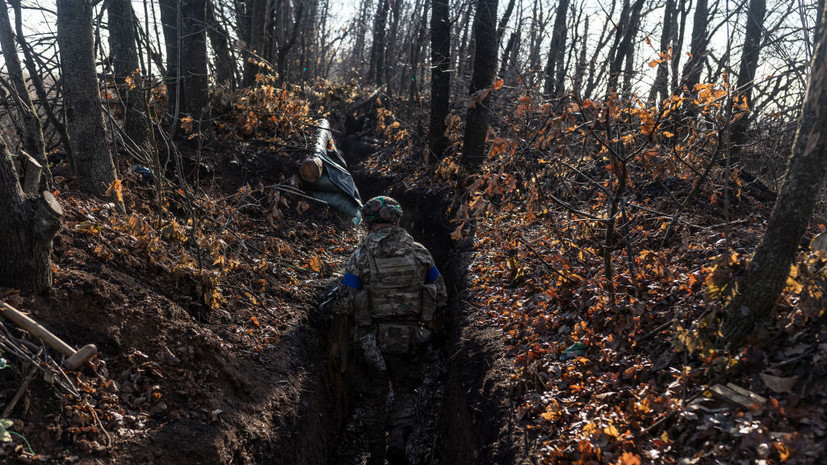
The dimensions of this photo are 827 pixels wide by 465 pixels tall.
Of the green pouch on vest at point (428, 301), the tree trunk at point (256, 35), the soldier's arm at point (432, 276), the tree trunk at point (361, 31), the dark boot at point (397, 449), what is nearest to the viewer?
the dark boot at point (397, 449)

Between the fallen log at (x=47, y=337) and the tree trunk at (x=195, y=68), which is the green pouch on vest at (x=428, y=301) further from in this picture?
the tree trunk at (x=195, y=68)

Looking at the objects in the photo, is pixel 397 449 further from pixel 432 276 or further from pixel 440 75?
Result: pixel 440 75

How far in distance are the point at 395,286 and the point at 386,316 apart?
0.40 meters

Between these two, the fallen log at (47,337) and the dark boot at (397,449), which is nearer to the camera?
the fallen log at (47,337)

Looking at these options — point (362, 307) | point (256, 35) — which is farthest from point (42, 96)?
point (256, 35)

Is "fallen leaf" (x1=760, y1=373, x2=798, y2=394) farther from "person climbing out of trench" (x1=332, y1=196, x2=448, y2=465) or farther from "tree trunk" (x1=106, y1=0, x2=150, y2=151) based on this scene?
"tree trunk" (x1=106, y1=0, x2=150, y2=151)

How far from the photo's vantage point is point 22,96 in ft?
17.3

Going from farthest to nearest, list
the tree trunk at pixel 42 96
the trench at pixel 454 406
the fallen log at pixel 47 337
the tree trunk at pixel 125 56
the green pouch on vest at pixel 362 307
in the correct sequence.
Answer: the tree trunk at pixel 125 56, the green pouch on vest at pixel 362 307, the tree trunk at pixel 42 96, the trench at pixel 454 406, the fallen log at pixel 47 337

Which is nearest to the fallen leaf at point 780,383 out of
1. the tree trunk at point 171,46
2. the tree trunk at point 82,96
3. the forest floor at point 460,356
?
the forest floor at point 460,356

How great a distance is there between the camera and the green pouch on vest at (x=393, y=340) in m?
6.32

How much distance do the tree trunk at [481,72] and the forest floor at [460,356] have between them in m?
3.55

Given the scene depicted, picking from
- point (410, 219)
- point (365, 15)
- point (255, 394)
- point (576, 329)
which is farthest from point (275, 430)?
point (365, 15)

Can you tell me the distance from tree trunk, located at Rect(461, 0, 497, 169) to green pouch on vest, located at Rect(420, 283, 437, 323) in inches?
184

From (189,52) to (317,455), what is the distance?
792 cm
